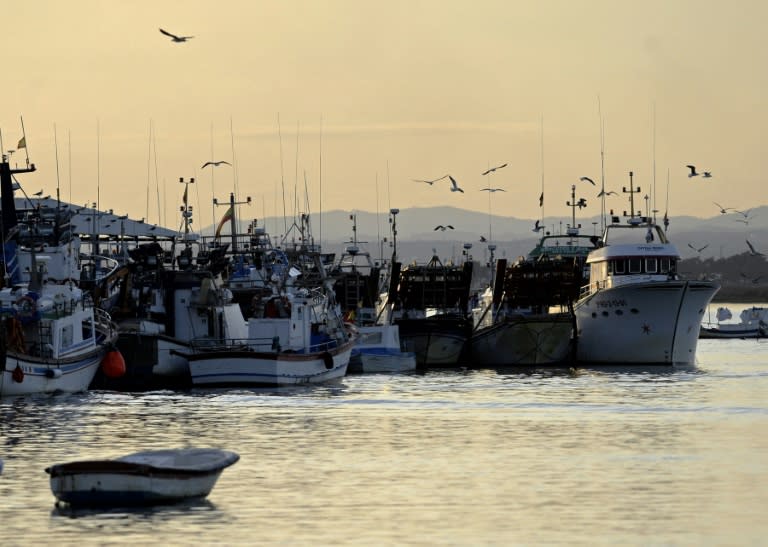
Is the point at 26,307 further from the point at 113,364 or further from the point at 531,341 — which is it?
the point at 531,341

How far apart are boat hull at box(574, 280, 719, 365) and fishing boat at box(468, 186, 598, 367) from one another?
1972 mm

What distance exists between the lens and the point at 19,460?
46.9 meters

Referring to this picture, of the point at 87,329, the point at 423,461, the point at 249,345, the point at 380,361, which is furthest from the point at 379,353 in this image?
the point at 423,461

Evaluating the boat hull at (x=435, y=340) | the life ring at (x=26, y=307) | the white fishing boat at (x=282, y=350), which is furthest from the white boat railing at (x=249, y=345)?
the boat hull at (x=435, y=340)

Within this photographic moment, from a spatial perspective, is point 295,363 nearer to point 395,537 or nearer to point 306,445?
point 306,445

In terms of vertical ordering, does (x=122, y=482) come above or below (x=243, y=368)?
below

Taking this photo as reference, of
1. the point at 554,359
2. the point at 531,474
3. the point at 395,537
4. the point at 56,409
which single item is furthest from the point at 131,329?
the point at 395,537

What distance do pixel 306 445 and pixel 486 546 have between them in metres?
17.4

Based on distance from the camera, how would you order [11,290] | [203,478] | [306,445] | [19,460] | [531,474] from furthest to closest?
1. [11,290]
2. [306,445]
3. [19,460]
4. [531,474]
5. [203,478]

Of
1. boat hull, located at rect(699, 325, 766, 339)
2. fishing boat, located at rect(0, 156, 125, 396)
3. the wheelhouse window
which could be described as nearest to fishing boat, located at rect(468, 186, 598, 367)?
fishing boat, located at rect(0, 156, 125, 396)

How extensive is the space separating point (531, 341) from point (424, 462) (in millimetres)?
50191

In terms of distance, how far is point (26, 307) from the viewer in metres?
67.9

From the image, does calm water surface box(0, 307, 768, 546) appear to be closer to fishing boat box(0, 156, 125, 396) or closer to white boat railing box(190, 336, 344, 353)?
fishing boat box(0, 156, 125, 396)

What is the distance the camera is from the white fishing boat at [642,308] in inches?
3612
